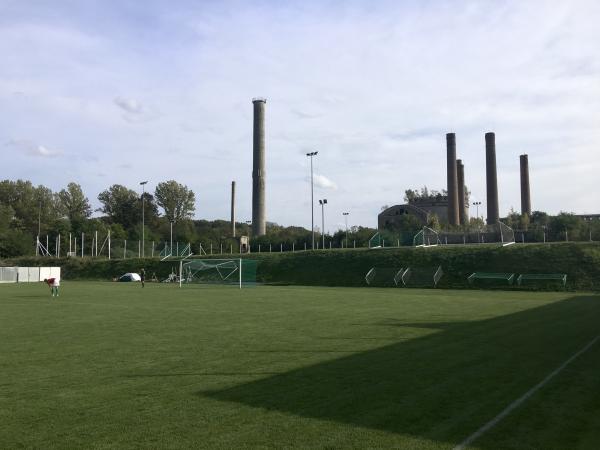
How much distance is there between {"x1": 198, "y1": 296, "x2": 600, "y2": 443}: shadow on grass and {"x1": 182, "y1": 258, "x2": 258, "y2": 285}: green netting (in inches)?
1593

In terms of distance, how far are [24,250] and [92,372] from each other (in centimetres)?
9294

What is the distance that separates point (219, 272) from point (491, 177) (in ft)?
165

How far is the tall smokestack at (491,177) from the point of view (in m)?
83.8

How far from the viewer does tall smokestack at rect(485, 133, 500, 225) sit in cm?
8381

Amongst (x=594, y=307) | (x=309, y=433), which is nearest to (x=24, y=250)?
(x=594, y=307)

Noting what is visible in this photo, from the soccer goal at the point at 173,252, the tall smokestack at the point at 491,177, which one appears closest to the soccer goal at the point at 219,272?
the soccer goal at the point at 173,252

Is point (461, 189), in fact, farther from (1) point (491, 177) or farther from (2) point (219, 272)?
(2) point (219, 272)

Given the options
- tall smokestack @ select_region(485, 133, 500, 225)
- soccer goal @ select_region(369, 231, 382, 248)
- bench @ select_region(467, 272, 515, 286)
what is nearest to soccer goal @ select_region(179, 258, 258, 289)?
soccer goal @ select_region(369, 231, 382, 248)

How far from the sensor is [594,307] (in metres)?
24.2

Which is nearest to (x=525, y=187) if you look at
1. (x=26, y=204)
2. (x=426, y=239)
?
(x=426, y=239)

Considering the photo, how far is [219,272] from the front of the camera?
5491cm

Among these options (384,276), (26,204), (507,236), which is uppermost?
(26,204)

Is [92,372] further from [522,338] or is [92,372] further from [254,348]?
[522,338]

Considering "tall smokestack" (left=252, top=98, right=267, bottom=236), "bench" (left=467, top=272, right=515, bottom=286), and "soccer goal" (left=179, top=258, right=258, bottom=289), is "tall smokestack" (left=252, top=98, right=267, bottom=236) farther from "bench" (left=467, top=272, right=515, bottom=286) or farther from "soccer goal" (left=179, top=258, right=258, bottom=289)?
"bench" (left=467, top=272, right=515, bottom=286)
